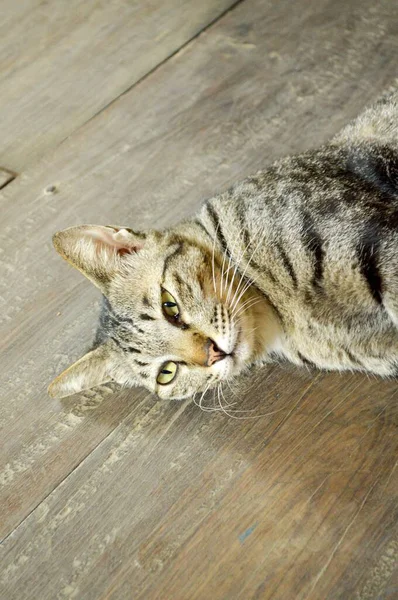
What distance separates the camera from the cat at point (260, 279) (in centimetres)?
153

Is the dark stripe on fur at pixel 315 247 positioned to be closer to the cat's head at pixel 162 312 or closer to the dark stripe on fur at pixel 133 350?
the cat's head at pixel 162 312

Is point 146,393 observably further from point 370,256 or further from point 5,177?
point 5,177

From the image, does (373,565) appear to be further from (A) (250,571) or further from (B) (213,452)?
(B) (213,452)

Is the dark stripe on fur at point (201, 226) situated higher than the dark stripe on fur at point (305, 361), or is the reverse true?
the dark stripe on fur at point (201, 226)

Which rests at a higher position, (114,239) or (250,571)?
(114,239)

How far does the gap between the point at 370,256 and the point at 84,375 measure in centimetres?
77

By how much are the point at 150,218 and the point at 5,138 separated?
734mm

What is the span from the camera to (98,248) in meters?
1.75

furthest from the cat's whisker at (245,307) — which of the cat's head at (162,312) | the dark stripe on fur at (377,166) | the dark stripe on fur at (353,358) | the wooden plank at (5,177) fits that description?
the wooden plank at (5,177)

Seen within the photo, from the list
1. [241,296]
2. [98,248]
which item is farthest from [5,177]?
[241,296]

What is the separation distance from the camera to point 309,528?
144 centimetres

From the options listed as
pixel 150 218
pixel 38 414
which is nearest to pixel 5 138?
pixel 150 218

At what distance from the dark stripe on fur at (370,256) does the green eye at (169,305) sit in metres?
0.46

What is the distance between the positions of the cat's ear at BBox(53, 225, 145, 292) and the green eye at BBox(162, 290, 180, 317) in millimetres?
176
